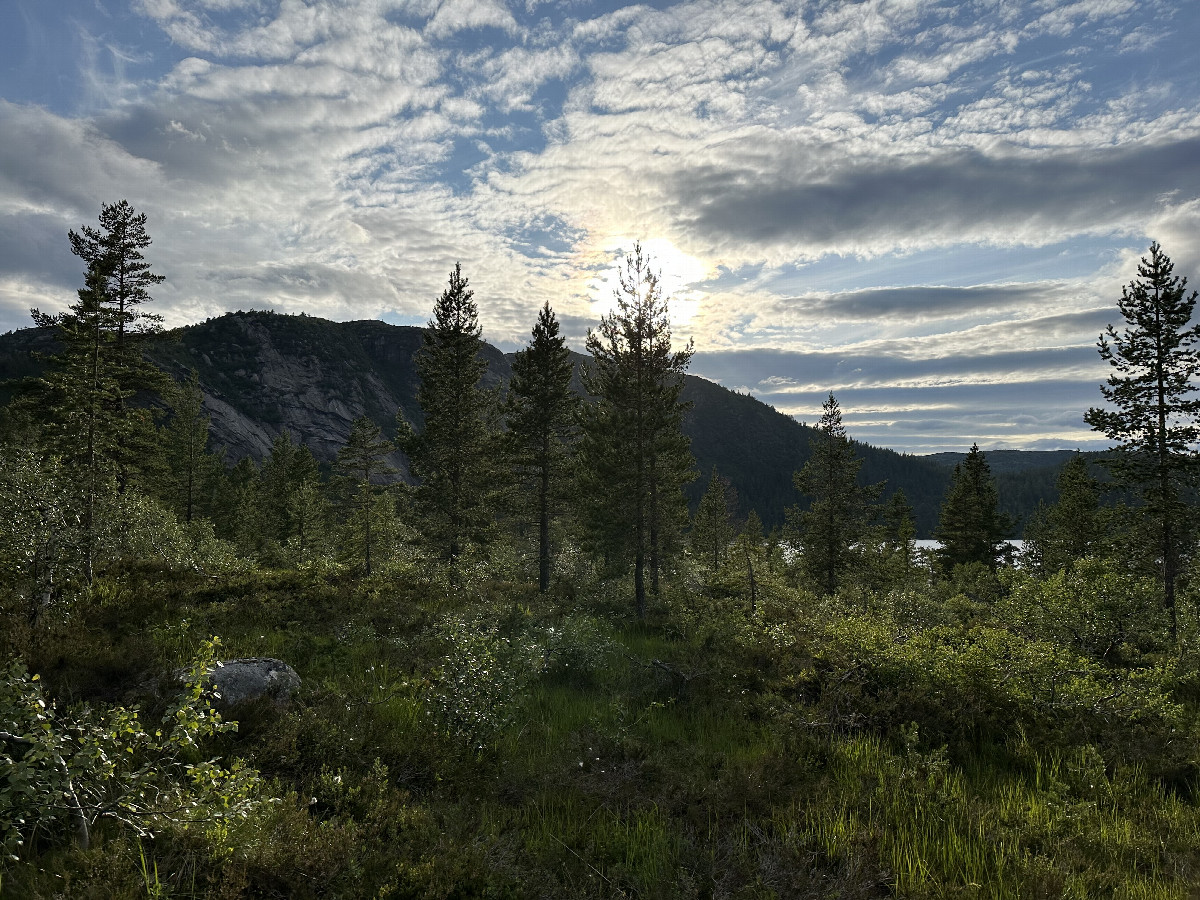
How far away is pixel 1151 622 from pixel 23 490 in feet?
77.5

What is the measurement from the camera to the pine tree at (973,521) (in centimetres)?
3934

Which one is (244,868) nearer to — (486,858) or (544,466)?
(486,858)

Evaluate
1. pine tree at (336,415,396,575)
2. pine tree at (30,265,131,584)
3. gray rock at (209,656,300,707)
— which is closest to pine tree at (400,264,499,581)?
pine tree at (336,415,396,575)

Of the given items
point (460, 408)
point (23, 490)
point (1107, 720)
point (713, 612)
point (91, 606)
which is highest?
point (460, 408)

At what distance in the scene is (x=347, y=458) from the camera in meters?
35.2

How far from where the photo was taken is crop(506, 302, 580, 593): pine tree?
84.8 feet

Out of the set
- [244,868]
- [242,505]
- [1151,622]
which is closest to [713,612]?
[1151,622]

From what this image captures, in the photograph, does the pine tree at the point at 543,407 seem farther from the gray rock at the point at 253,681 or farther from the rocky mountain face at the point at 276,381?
the rocky mountain face at the point at 276,381

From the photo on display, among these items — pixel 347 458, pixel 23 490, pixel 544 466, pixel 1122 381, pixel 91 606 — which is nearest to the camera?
pixel 23 490

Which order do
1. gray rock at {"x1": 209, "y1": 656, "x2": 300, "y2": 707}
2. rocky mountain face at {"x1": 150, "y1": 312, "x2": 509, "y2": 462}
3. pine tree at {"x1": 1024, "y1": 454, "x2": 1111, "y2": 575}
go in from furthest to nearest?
rocky mountain face at {"x1": 150, "y1": 312, "x2": 509, "y2": 462} < pine tree at {"x1": 1024, "y1": 454, "x2": 1111, "y2": 575} < gray rock at {"x1": 209, "y1": 656, "x2": 300, "y2": 707}

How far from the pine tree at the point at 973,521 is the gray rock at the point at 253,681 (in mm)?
44041

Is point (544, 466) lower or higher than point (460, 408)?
lower

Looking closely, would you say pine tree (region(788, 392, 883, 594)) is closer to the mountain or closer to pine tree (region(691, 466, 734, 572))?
pine tree (region(691, 466, 734, 572))

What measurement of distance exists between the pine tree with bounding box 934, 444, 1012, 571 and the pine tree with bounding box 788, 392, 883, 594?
17097 mm
